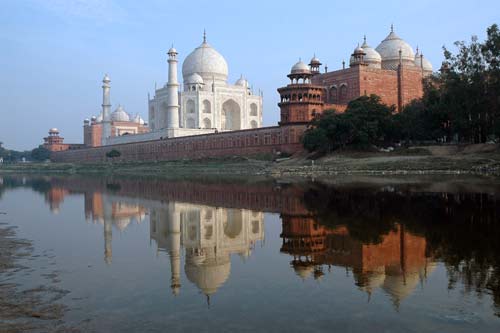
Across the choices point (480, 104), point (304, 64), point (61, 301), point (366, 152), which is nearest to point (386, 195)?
point (61, 301)

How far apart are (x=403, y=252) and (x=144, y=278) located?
11.3 ft

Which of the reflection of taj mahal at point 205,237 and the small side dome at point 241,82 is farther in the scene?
the small side dome at point 241,82

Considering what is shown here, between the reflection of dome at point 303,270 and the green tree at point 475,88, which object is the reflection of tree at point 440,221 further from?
the green tree at point 475,88

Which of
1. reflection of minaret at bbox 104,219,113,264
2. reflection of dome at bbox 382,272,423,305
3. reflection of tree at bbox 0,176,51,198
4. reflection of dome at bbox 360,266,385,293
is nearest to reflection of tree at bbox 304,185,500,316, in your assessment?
reflection of dome at bbox 382,272,423,305

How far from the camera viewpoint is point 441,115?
29.8 meters

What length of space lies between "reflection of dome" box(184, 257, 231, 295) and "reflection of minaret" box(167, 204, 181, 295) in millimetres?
142

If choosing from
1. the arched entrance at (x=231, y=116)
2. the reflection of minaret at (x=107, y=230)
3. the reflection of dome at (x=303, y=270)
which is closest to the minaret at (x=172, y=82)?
the arched entrance at (x=231, y=116)

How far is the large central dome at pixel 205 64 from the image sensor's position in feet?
178

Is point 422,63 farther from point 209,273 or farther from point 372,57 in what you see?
point 209,273

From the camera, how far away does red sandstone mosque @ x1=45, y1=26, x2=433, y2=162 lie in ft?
123

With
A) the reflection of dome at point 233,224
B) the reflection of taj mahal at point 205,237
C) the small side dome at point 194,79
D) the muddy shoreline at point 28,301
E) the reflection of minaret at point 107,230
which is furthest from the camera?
the small side dome at point 194,79

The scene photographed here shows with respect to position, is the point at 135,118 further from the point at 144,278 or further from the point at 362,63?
the point at 144,278

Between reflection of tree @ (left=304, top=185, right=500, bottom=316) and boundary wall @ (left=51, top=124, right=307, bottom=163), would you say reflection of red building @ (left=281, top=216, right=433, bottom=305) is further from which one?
boundary wall @ (left=51, top=124, right=307, bottom=163)

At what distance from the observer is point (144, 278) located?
238 inches
